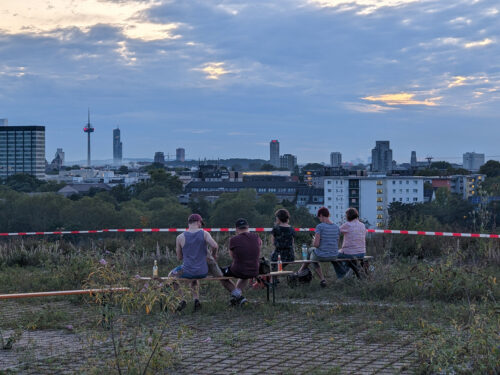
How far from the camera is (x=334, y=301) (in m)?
8.89

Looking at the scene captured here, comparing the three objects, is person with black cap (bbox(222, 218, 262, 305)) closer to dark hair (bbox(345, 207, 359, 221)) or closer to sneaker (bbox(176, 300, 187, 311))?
sneaker (bbox(176, 300, 187, 311))

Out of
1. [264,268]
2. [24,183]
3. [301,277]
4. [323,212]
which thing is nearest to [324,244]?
[323,212]

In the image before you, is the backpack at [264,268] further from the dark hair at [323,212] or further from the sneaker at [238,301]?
the dark hair at [323,212]

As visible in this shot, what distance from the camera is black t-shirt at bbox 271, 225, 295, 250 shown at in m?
10.5

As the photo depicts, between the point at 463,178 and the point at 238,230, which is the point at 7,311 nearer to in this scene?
the point at 238,230

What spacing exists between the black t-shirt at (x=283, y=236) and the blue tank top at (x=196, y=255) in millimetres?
1903

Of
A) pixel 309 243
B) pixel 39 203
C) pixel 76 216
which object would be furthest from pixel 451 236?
pixel 39 203

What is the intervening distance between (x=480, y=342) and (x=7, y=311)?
5.85 m

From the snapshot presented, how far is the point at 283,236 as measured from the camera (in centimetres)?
1048

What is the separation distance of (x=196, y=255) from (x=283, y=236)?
2.04 meters

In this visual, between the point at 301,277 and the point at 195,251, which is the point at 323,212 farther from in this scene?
the point at 195,251

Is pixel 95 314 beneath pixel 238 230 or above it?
beneath

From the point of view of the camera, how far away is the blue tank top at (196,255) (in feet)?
28.9

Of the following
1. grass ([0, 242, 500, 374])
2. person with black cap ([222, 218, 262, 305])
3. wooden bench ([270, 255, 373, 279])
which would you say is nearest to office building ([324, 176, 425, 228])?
wooden bench ([270, 255, 373, 279])
